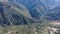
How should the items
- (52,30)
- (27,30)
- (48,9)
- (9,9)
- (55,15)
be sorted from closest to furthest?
(27,30) < (52,30) < (9,9) < (55,15) < (48,9)

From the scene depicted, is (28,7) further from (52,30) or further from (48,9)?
(52,30)

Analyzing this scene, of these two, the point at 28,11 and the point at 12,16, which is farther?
the point at 28,11

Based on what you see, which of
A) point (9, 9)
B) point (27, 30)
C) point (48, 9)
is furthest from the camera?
point (48, 9)

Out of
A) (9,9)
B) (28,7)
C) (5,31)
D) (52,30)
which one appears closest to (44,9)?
(28,7)

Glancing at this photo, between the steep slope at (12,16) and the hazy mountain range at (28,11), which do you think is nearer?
the steep slope at (12,16)

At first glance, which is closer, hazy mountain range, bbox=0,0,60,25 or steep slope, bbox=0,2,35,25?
steep slope, bbox=0,2,35,25

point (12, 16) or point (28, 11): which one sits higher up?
point (28, 11)

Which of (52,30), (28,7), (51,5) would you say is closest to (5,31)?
(52,30)

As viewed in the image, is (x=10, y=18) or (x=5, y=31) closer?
(x=5, y=31)

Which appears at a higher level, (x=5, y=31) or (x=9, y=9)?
(x=9, y=9)

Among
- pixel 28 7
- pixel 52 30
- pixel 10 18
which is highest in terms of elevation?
pixel 28 7
